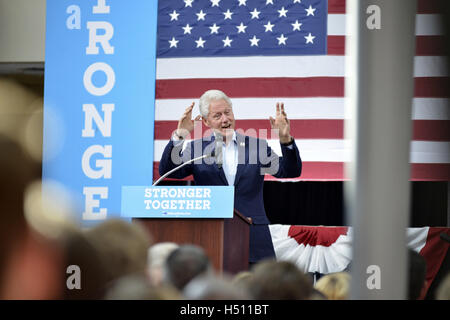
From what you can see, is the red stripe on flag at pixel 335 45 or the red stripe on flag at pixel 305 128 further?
the red stripe on flag at pixel 335 45

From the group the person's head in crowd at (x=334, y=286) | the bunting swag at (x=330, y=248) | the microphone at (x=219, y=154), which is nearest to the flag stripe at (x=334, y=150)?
the bunting swag at (x=330, y=248)

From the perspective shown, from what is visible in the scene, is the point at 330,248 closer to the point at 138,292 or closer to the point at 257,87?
the point at 257,87

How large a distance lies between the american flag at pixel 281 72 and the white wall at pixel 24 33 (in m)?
1.47

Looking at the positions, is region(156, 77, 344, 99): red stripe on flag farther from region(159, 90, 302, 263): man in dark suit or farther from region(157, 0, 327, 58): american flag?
region(159, 90, 302, 263): man in dark suit

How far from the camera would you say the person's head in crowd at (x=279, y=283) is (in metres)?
1.52

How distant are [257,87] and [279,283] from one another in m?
6.02

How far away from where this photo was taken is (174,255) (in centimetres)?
175

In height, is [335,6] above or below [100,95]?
above

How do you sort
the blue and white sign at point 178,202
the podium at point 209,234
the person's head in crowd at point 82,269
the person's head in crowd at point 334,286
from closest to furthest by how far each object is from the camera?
the person's head in crowd at point 82,269
the person's head in crowd at point 334,286
the podium at point 209,234
the blue and white sign at point 178,202

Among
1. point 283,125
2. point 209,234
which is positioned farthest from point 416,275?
point 283,125

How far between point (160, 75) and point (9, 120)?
680 cm

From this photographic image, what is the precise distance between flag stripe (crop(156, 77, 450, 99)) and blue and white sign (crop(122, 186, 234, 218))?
11.0 ft

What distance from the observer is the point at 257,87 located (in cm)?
747

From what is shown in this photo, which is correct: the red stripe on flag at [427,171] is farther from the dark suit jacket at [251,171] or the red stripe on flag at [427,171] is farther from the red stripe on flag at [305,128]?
the dark suit jacket at [251,171]
